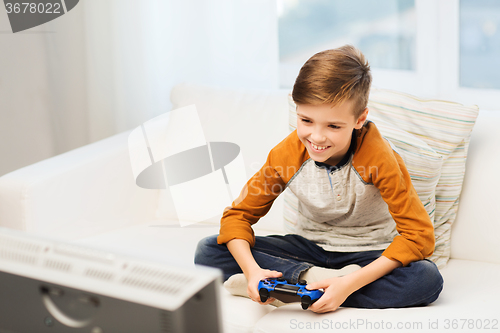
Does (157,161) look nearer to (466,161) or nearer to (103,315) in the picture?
(466,161)

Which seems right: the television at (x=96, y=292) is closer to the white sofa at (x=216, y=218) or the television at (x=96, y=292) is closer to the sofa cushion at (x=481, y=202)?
the white sofa at (x=216, y=218)

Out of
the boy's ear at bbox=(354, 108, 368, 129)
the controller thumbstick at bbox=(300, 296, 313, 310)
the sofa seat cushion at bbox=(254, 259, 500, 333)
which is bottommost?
the sofa seat cushion at bbox=(254, 259, 500, 333)

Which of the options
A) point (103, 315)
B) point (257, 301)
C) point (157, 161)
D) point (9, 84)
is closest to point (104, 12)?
point (9, 84)

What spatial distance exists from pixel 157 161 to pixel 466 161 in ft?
2.97

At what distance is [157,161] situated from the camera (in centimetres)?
161

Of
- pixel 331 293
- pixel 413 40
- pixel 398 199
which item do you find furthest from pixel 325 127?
pixel 413 40

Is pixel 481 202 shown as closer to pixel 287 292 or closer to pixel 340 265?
pixel 340 265

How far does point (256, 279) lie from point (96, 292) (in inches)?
22.4

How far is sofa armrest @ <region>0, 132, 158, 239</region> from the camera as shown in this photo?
1.26 m

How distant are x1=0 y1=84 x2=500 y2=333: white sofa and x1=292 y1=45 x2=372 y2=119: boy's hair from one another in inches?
16.0

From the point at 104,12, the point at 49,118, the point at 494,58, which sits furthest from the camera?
the point at 49,118

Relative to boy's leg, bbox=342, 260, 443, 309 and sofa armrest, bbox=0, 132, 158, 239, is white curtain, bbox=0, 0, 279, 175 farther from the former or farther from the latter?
boy's leg, bbox=342, 260, 443, 309

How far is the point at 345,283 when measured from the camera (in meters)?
0.96

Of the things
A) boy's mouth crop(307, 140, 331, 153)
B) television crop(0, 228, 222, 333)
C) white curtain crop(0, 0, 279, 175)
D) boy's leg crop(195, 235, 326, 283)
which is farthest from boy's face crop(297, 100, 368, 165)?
white curtain crop(0, 0, 279, 175)
